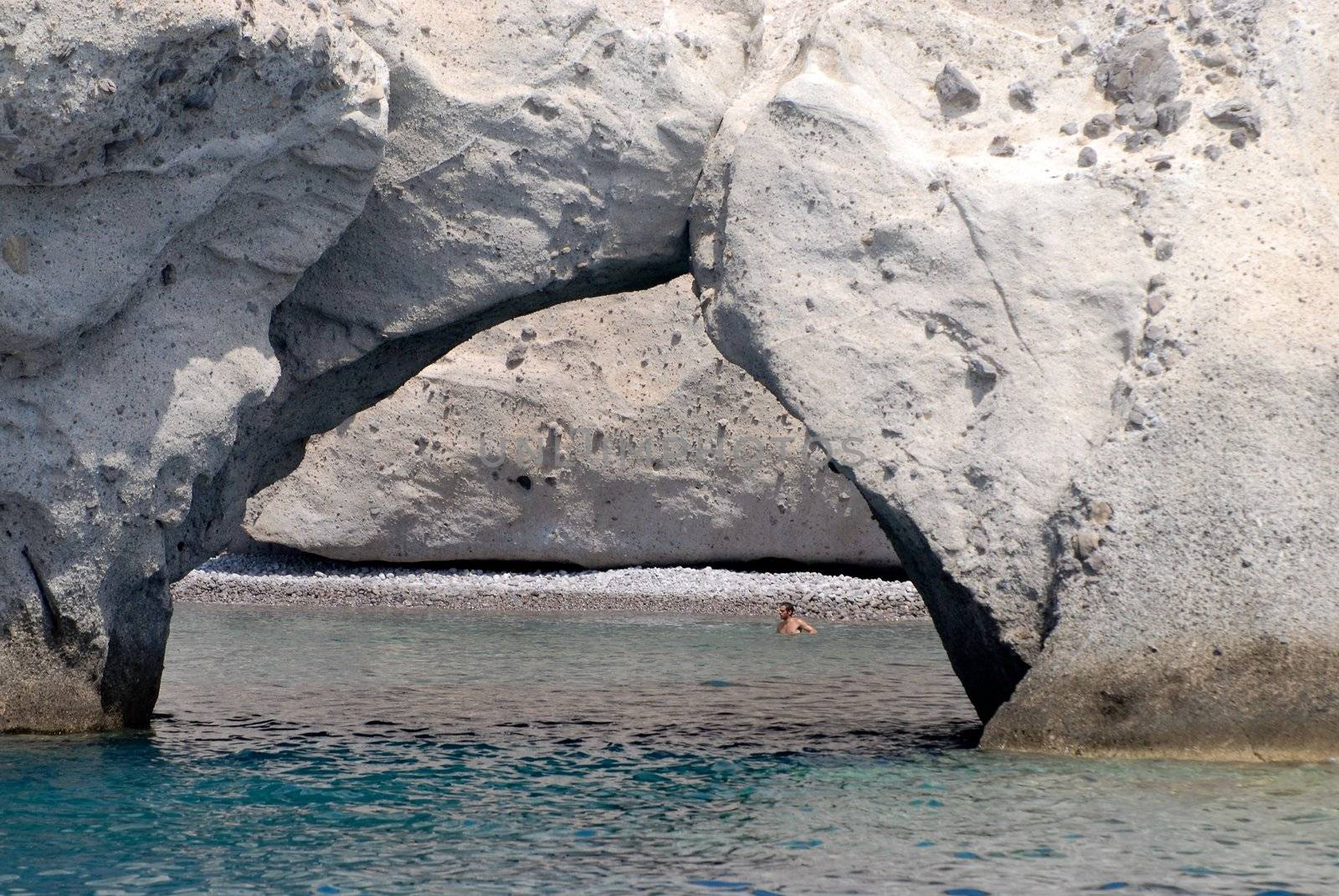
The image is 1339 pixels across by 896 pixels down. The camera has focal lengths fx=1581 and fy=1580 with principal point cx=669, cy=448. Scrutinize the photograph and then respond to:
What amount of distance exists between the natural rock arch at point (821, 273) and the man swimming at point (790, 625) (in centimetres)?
620

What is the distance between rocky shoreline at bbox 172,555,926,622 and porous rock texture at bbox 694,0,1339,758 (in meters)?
8.88

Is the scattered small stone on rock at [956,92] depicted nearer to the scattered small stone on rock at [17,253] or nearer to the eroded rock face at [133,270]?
the eroded rock face at [133,270]

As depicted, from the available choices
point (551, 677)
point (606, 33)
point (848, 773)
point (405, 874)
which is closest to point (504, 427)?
point (551, 677)

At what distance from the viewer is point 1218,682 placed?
7.91 meters

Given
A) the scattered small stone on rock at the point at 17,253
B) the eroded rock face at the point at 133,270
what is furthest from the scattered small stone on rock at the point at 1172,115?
the scattered small stone on rock at the point at 17,253

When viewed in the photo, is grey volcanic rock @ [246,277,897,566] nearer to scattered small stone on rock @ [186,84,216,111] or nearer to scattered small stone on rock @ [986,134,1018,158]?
scattered small stone on rock @ [986,134,1018,158]

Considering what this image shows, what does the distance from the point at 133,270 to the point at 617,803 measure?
3.75m

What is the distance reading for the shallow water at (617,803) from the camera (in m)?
6.11

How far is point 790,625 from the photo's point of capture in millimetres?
15852

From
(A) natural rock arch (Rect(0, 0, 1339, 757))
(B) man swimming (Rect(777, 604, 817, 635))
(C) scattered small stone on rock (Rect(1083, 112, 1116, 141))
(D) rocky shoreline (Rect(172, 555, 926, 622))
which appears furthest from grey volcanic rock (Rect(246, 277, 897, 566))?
(C) scattered small stone on rock (Rect(1083, 112, 1116, 141))

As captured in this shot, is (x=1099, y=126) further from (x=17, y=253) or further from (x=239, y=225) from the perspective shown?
(x=17, y=253)

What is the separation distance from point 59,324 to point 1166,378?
5.72 m

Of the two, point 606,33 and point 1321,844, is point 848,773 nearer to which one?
point 1321,844

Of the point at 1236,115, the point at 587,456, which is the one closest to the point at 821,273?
the point at 1236,115
